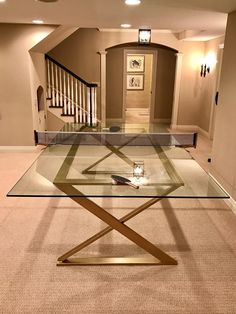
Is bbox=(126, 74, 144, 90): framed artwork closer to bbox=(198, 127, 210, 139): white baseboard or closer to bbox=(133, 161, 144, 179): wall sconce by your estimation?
bbox=(198, 127, 210, 139): white baseboard

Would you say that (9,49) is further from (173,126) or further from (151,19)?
(173,126)

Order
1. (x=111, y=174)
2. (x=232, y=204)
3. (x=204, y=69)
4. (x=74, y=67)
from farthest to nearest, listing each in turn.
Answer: (x=74, y=67) < (x=204, y=69) < (x=232, y=204) < (x=111, y=174)

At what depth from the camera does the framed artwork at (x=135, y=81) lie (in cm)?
1103

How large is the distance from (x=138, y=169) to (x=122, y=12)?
2181 mm

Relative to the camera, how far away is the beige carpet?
1.93m

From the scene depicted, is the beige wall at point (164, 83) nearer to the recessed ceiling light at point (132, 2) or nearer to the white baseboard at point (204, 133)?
the white baseboard at point (204, 133)

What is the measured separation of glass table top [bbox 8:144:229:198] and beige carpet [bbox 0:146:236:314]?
2.20ft

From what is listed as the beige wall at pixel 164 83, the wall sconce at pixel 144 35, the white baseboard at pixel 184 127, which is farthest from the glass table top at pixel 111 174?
the beige wall at pixel 164 83

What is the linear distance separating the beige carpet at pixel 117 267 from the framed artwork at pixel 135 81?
8.46 meters

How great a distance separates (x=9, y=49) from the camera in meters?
4.98

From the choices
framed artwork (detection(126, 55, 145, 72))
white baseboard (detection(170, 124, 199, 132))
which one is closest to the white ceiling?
white baseboard (detection(170, 124, 199, 132))

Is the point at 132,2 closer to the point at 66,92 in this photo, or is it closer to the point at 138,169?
the point at 138,169

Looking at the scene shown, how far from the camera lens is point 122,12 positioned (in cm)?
346

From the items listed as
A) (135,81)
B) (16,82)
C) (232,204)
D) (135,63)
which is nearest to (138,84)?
(135,81)
